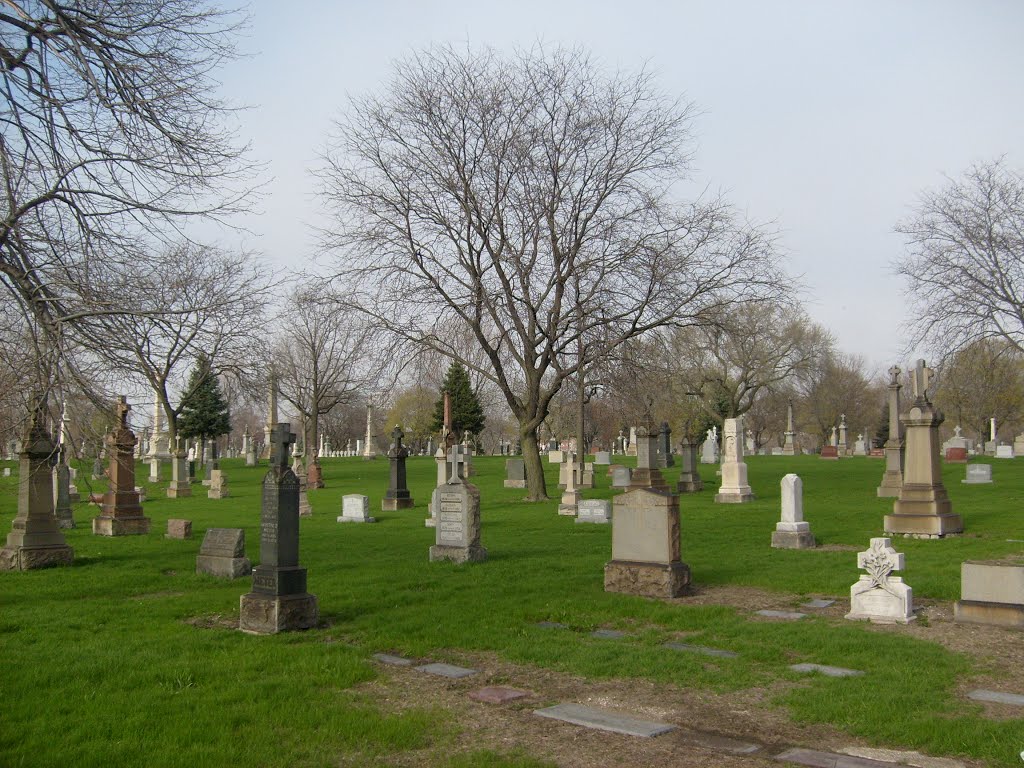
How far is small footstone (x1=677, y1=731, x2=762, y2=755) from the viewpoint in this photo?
568cm

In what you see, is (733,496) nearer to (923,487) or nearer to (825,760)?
(923,487)

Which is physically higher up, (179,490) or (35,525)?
(35,525)

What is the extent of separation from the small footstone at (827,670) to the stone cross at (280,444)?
5607 millimetres

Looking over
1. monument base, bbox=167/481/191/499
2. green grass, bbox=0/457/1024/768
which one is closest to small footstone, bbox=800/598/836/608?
green grass, bbox=0/457/1024/768

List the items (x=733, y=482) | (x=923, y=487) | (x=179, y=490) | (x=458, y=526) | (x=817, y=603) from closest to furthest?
1. (x=817, y=603)
2. (x=458, y=526)
3. (x=923, y=487)
4. (x=733, y=482)
5. (x=179, y=490)

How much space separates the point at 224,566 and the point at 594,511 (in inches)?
381

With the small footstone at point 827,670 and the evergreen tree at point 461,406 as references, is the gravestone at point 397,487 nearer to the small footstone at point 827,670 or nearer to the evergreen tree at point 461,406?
the small footstone at point 827,670

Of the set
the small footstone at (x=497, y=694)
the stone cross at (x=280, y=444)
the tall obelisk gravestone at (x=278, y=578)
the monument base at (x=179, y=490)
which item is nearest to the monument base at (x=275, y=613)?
the tall obelisk gravestone at (x=278, y=578)

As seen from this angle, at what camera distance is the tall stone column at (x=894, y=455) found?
83.8 feet

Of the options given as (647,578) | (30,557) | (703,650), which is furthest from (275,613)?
(30,557)

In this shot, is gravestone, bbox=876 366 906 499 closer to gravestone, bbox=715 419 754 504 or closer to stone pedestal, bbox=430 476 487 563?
gravestone, bbox=715 419 754 504

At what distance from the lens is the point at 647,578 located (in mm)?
11141

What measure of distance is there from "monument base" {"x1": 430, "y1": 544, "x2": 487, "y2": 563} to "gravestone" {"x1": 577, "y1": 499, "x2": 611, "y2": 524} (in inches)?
251

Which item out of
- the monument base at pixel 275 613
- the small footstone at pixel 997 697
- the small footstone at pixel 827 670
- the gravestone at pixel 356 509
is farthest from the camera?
the gravestone at pixel 356 509
